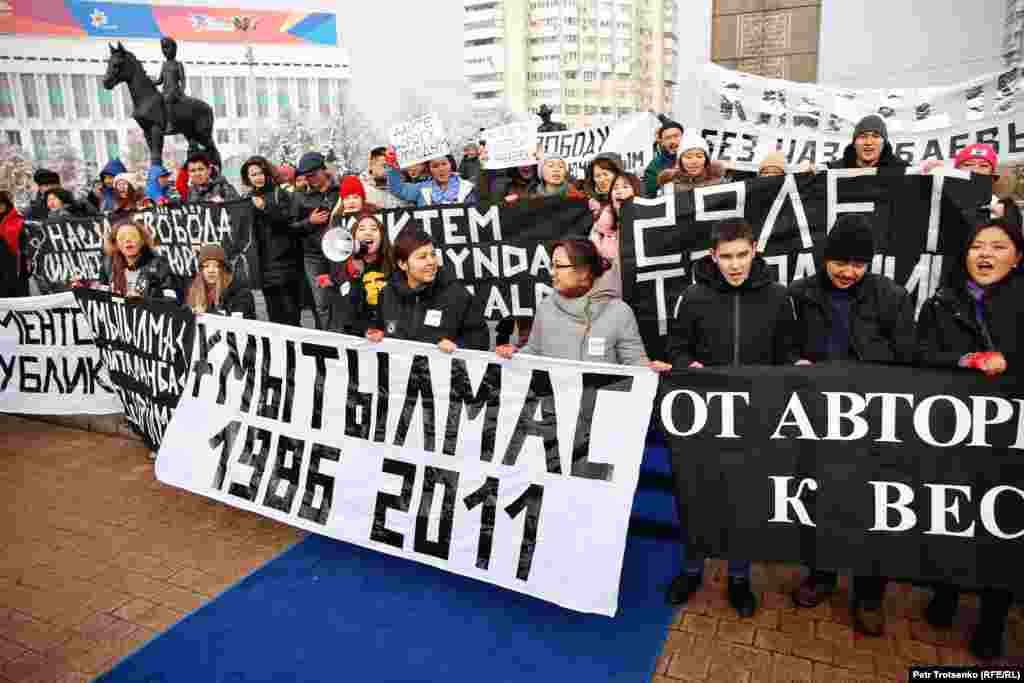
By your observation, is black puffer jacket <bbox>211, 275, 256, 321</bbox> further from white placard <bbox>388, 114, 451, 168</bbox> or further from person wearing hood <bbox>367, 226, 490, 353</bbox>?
white placard <bbox>388, 114, 451, 168</bbox>

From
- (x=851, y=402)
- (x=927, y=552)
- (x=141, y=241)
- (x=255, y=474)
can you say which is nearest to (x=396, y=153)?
(x=141, y=241)

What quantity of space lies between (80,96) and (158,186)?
94467 mm

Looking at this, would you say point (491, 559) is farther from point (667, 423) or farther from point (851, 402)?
point (851, 402)

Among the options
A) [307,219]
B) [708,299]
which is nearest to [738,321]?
[708,299]

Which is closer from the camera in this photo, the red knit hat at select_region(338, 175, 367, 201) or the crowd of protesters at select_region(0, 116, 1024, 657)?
the crowd of protesters at select_region(0, 116, 1024, 657)

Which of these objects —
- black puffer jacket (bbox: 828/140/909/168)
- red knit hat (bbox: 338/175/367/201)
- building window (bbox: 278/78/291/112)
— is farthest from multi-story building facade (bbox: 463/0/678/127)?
black puffer jacket (bbox: 828/140/909/168)

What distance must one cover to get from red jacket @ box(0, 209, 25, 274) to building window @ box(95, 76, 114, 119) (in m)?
93.2

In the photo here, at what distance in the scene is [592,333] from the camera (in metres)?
3.62

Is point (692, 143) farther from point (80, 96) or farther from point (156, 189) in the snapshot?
point (80, 96)

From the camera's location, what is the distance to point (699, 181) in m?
5.02

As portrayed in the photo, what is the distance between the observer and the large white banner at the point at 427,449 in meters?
3.24

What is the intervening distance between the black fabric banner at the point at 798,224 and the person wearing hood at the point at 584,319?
2.99 feet

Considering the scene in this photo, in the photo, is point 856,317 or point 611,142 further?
point 611,142

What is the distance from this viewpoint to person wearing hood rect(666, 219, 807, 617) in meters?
3.26
